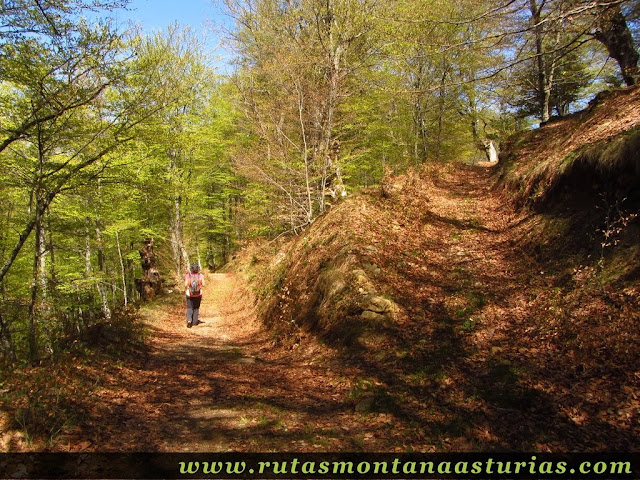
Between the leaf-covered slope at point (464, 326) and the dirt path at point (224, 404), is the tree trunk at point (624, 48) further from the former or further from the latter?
the dirt path at point (224, 404)

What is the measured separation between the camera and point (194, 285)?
11.2 metres

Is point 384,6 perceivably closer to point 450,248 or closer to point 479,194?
point 479,194

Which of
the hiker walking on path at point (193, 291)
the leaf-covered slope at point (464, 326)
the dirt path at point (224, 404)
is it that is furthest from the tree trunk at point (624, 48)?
the hiker walking on path at point (193, 291)

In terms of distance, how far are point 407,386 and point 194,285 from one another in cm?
771

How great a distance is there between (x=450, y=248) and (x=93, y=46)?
8783 mm

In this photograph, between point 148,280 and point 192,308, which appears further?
point 148,280

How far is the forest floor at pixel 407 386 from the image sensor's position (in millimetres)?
4125

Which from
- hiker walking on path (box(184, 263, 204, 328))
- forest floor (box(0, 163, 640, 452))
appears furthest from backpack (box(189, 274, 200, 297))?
forest floor (box(0, 163, 640, 452))

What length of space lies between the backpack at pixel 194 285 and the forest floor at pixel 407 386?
193 centimetres

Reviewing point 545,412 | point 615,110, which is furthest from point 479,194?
point 545,412

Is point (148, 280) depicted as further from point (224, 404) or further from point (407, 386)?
point (407, 386)

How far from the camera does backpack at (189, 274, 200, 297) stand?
11164 millimetres

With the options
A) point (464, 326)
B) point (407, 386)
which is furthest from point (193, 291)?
point (464, 326)

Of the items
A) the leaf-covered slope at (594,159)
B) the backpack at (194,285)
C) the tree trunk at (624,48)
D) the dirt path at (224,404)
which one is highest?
the tree trunk at (624,48)
